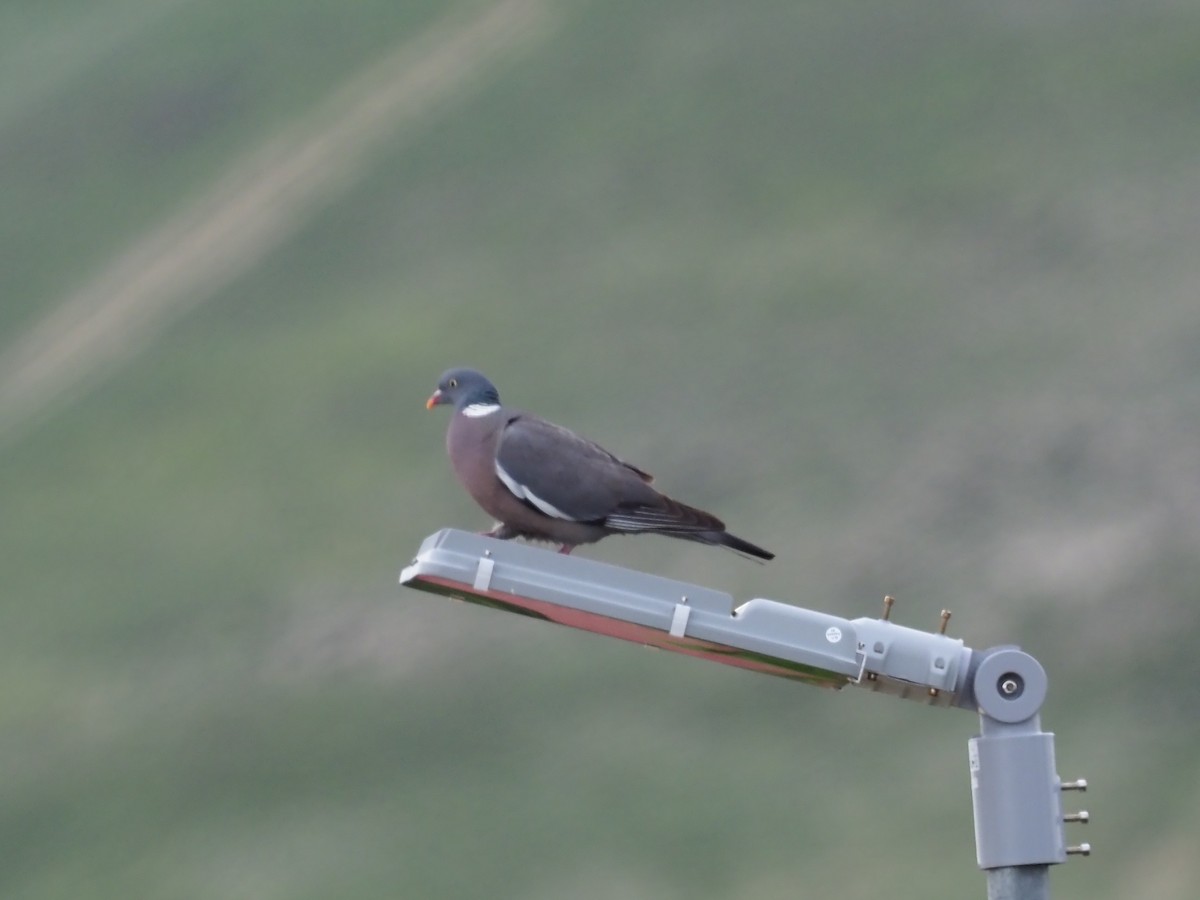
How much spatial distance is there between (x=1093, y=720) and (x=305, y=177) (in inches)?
231

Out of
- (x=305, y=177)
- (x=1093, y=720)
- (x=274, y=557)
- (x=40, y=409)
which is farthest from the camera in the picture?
(x=305, y=177)

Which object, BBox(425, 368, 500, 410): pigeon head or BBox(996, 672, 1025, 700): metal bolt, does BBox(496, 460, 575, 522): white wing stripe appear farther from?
BBox(996, 672, 1025, 700): metal bolt

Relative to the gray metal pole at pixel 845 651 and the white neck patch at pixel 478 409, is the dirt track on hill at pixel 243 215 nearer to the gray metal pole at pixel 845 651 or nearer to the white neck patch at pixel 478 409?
the white neck patch at pixel 478 409

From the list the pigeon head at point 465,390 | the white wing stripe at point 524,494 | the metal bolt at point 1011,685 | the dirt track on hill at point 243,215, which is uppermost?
the dirt track on hill at point 243,215

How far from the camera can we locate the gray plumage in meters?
4.18

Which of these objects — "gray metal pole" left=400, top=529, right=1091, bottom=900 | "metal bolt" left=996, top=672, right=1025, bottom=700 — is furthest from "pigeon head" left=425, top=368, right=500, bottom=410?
"metal bolt" left=996, top=672, right=1025, bottom=700

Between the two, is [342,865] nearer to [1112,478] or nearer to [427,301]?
[427,301]

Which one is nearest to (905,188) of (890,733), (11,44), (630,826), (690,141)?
(690,141)

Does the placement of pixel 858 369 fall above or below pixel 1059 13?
below

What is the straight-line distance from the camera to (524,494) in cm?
419

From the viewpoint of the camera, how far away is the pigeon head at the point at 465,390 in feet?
14.3

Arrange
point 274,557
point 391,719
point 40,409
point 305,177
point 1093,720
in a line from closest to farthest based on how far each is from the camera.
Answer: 1. point 1093,720
2. point 391,719
3. point 274,557
4. point 40,409
5. point 305,177

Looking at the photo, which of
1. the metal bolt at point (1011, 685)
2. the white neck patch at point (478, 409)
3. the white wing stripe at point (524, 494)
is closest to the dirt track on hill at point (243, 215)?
the white neck patch at point (478, 409)

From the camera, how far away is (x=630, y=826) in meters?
9.13
